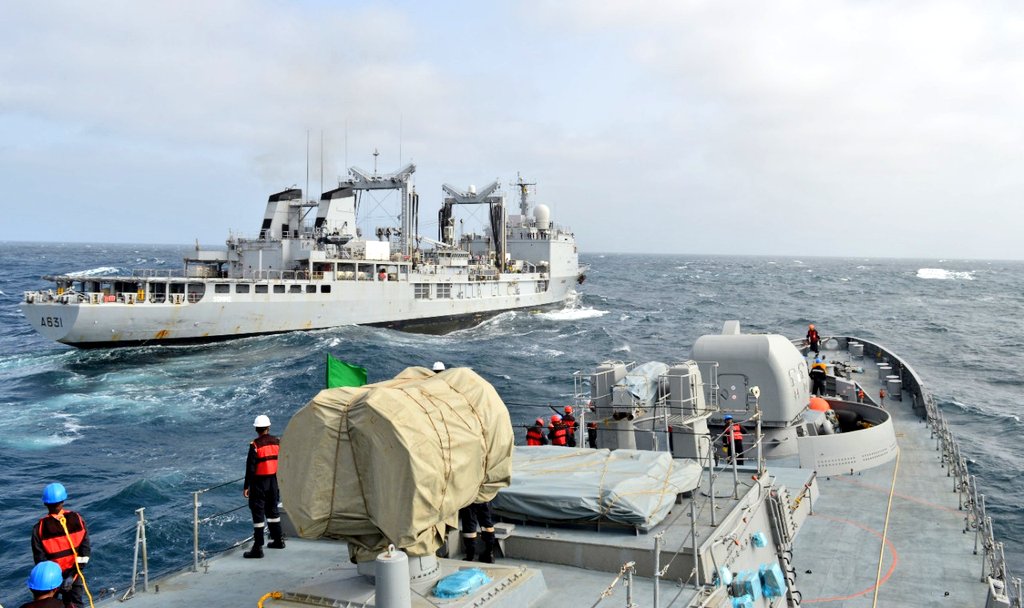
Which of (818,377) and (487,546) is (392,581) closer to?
(487,546)

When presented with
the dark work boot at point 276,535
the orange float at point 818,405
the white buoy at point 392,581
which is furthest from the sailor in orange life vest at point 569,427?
the white buoy at point 392,581

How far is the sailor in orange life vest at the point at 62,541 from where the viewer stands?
625 cm

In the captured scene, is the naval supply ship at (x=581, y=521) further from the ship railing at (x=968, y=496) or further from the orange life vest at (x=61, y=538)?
the orange life vest at (x=61, y=538)

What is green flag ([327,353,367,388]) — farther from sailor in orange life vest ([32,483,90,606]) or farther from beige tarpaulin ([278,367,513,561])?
beige tarpaulin ([278,367,513,561])

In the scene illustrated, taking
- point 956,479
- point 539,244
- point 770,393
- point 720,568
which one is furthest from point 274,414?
point 539,244

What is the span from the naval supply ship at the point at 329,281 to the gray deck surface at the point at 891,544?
40.3 meters

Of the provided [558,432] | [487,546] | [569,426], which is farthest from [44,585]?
[569,426]

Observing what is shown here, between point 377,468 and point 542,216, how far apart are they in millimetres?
73912

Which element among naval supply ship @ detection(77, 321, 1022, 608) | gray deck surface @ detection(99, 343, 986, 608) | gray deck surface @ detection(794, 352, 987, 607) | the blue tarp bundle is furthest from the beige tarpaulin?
gray deck surface @ detection(794, 352, 987, 607)

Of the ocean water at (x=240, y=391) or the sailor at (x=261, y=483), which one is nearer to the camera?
the sailor at (x=261, y=483)

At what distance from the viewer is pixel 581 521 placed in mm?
7812

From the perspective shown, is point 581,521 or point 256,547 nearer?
point 581,521

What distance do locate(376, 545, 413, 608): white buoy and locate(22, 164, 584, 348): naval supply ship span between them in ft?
140

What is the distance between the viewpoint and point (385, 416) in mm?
5492
